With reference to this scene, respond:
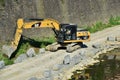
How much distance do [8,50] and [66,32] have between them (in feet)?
20.0

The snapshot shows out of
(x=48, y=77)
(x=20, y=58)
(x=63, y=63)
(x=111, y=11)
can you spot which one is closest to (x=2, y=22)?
(x=20, y=58)

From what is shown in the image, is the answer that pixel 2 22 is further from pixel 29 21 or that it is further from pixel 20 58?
pixel 20 58

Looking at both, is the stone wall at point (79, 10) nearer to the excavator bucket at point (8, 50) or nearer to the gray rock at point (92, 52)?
the excavator bucket at point (8, 50)

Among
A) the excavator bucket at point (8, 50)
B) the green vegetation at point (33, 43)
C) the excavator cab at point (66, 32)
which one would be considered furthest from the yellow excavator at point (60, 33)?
the green vegetation at point (33, 43)

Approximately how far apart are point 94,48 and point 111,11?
1588cm

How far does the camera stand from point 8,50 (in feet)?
107

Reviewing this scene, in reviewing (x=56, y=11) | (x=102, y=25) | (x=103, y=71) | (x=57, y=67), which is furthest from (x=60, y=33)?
(x=102, y=25)

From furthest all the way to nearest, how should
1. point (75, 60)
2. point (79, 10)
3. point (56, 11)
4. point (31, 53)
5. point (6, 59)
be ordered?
point (79, 10) < point (56, 11) < point (31, 53) < point (6, 59) < point (75, 60)

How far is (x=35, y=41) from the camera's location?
36969 mm

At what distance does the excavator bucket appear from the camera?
32.2 metres

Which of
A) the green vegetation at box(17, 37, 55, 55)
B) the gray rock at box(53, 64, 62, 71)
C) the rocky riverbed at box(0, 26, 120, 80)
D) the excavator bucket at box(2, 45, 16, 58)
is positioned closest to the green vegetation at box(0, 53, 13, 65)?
the excavator bucket at box(2, 45, 16, 58)

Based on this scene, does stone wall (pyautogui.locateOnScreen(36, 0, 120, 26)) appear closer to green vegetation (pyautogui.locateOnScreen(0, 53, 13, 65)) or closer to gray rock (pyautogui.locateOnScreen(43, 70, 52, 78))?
green vegetation (pyautogui.locateOnScreen(0, 53, 13, 65))

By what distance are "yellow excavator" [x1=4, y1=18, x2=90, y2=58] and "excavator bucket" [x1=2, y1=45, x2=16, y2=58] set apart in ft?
0.45

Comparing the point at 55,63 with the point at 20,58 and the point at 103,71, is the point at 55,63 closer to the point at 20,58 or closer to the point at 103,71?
the point at 20,58
